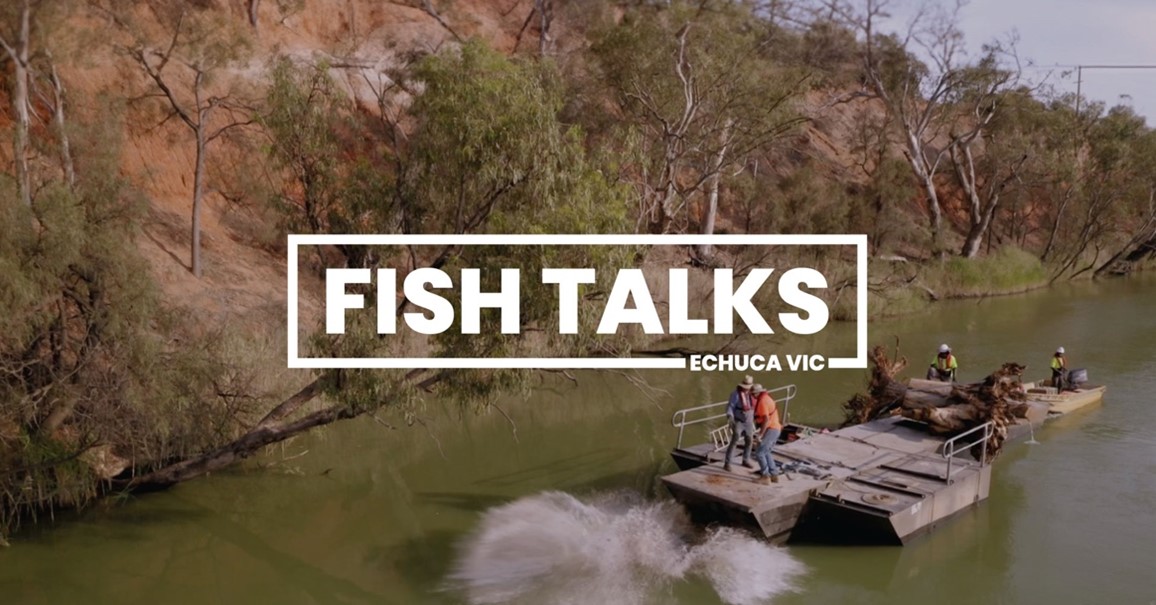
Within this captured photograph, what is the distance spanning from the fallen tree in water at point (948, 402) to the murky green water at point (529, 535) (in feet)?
4.14

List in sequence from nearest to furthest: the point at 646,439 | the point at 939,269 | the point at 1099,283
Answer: the point at 646,439
the point at 939,269
the point at 1099,283

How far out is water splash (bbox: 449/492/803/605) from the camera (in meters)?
13.4

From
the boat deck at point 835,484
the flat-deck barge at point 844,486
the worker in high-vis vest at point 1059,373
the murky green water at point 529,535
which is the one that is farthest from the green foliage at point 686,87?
the boat deck at point 835,484

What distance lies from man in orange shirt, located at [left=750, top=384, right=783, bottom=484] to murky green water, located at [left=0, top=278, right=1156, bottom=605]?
122 cm

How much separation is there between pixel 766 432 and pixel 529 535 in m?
4.11

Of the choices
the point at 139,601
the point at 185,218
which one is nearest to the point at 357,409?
the point at 139,601

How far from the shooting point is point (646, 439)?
21281 mm

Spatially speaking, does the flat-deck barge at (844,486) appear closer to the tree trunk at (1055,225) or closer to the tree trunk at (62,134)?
the tree trunk at (62,134)

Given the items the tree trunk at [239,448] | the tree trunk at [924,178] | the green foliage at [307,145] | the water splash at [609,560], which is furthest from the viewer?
the tree trunk at [924,178]

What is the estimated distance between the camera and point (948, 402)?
18.9m

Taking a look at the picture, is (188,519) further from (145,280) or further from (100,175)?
(100,175)

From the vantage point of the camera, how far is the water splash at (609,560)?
13352 millimetres

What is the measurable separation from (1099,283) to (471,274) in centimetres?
4878

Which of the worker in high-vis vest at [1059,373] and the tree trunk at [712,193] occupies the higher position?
the tree trunk at [712,193]
